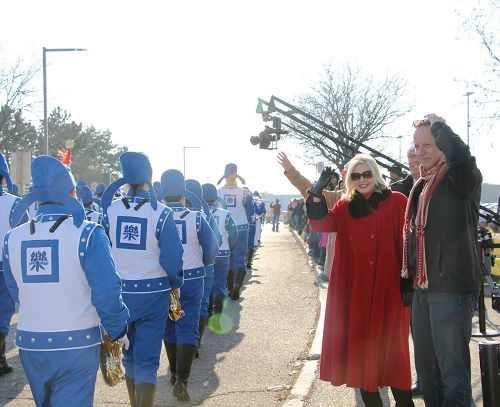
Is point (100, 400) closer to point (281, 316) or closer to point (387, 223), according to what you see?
point (387, 223)

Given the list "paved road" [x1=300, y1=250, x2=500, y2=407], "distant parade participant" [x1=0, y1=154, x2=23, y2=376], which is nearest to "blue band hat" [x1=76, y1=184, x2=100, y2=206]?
"distant parade participant" [x1=0, y1=154, x2=23, y2=376]

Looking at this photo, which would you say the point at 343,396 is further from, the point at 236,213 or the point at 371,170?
the point at 236,213

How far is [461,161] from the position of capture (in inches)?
150

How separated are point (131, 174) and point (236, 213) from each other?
7.78m

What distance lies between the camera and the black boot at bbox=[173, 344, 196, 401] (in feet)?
18.6

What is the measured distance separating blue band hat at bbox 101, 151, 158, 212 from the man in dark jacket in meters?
2.15

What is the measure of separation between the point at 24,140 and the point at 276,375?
4425 centimetres

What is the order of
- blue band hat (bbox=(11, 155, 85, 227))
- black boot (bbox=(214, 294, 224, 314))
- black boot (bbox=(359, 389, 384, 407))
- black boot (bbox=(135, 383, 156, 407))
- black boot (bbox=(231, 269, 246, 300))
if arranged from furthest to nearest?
black boot (bbox=(231, 269, 246, 300)), black boot (bbox=(214, 294, 224, 314)), black boot (bbox=(135, 383, 156, 407)), black boot (bbox=(359, 389, 384, 407)), blue band hat (bbox=(11, 155, 85, 227))

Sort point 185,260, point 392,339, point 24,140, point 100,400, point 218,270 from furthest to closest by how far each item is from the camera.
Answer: point 24,140, point 218,270, point 185,260, point 100,400, point 392,339

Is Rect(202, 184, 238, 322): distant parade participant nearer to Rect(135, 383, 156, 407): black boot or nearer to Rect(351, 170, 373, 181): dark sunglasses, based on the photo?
Rect(135, 383, 156, 407): black boot

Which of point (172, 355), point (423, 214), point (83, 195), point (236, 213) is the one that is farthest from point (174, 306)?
point (236, 213)

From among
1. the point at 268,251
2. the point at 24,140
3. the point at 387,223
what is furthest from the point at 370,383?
the point at 24,140

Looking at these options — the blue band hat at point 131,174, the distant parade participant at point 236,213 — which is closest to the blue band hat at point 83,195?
the distant parade participant at point 236,213

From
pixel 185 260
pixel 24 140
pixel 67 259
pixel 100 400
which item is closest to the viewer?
pixel 67 259
